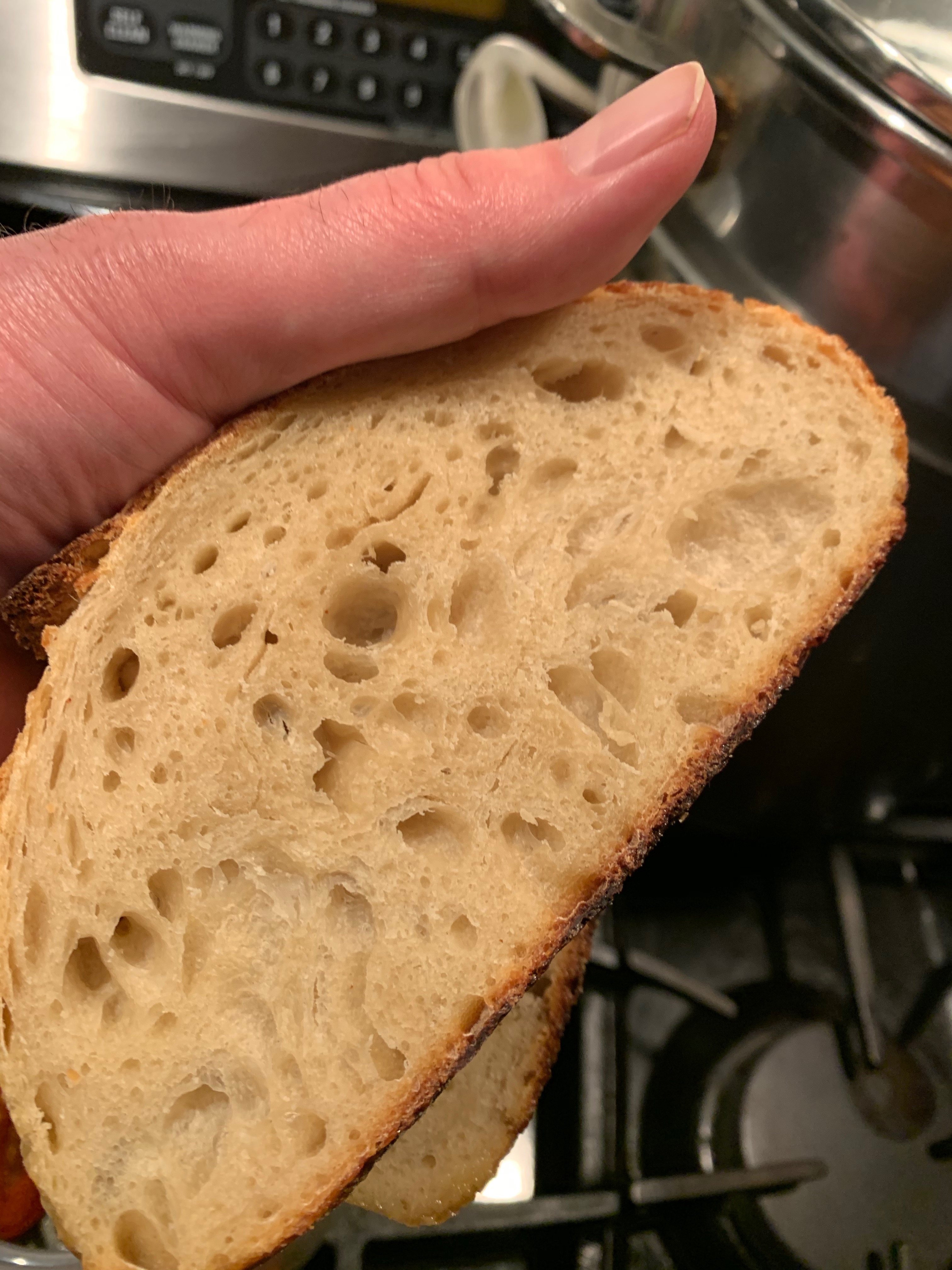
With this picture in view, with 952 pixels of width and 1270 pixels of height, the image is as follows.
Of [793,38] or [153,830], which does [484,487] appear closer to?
[153,830]

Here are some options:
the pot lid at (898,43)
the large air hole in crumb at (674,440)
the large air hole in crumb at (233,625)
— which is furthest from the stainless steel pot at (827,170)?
the large air hole in crumb at (233,625)

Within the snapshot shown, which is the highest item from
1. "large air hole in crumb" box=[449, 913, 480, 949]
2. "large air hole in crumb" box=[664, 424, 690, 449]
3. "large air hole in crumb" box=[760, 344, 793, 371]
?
"large air hole in crumb" box=[760, 344, 793, 371]

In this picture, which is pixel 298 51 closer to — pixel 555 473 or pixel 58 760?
pixel 555 473

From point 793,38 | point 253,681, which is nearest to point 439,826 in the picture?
point 253,681

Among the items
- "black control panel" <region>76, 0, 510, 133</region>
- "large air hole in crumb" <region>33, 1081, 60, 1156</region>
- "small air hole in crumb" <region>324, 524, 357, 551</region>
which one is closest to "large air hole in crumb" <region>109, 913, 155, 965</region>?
"large air hole in crumb" <region>33, 1081, 60, 1156</region>

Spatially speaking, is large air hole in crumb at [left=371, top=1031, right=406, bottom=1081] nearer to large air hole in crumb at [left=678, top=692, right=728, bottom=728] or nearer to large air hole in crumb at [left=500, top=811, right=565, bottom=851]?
large air hole in crumb at [left=500, top=811, right=565, bottom=851]

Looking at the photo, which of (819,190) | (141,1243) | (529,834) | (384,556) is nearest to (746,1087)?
(529,834)
